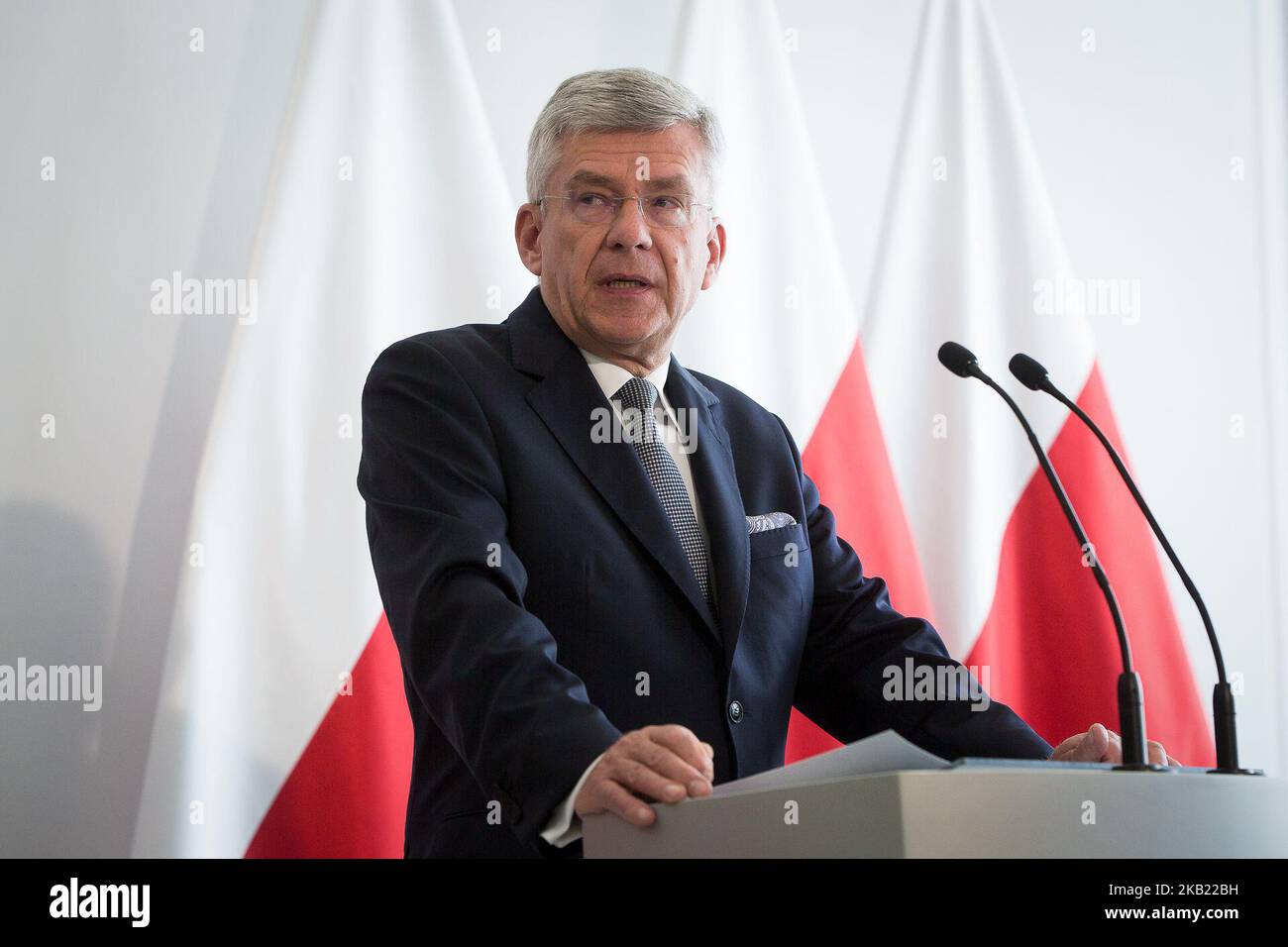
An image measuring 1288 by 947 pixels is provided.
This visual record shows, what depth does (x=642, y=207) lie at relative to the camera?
7.19 feet

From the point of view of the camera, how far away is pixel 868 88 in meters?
3.47

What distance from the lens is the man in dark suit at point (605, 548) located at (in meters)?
1.54

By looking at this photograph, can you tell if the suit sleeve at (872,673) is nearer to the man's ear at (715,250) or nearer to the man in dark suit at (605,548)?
the man in dark suit at (605,548)

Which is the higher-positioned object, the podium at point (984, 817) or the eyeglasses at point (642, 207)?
the eyeglasses at point (642, 207)

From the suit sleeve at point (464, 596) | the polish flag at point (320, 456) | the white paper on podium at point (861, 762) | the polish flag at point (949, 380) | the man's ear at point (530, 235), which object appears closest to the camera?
the white paper on podium at point (861, 762)

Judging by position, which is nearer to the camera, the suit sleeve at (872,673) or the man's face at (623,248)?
the suit sleeve at (872,673)

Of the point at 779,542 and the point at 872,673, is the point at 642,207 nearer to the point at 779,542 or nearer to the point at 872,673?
the point at 779,542

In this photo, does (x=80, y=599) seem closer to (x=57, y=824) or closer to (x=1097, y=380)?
(x=57, y=824)

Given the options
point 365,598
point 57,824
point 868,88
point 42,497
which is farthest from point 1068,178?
point 57,824

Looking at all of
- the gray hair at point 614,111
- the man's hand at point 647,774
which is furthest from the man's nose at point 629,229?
the man's hand at point 647,774

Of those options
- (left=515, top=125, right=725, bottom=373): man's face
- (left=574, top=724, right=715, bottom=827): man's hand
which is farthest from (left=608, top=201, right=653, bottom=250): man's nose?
(left=574, top=724, right=715, bottom=827): man's hand

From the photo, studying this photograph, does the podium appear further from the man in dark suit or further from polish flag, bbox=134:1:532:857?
polish flag, bbox=134:1:532:857

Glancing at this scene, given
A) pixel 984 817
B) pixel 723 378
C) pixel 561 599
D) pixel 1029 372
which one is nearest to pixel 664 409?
pixel 561 599
